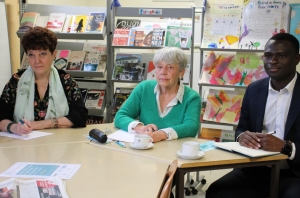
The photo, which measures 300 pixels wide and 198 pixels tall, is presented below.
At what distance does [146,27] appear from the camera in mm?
3354

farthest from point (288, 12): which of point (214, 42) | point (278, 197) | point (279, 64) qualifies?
point (278, 197)

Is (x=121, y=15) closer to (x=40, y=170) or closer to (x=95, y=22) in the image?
(x=95, y=22)

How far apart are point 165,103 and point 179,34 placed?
1297 mm

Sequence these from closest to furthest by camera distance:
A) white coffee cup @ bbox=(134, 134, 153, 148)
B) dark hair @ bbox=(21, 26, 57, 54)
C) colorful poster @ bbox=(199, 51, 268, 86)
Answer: white coffee cup @ bbox=(134, 134, 153, 148)
dark hair @ bbox=(21, 26, 57, 54)
colorful poster @ bbox=(199, 51, 268, 86)

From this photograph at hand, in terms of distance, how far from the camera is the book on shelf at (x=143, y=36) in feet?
10.8

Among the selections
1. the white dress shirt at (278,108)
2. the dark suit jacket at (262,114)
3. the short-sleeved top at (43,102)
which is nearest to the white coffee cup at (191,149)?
the dark suit jacket at (262,114)

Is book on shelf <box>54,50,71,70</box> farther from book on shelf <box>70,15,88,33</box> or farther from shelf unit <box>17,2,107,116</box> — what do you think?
book on shelf <box>70,15,88,33</box>

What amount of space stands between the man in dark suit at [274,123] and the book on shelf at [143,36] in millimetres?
1461

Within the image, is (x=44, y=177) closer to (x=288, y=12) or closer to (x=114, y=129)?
(x=114, y=129)

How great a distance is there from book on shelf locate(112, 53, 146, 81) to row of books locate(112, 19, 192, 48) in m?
0.17

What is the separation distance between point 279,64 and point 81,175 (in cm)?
138

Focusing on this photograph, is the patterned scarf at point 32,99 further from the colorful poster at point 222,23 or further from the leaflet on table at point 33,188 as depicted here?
the colorful poster at point 222,23

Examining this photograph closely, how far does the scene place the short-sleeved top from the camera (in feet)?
7.07

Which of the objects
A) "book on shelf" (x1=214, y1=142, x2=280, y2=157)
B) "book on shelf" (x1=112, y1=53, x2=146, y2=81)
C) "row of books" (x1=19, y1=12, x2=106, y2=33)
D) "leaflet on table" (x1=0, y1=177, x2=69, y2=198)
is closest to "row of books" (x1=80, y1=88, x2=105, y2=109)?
"book on shelf" (x1=112, y1=53, x2=146, y2=81)
